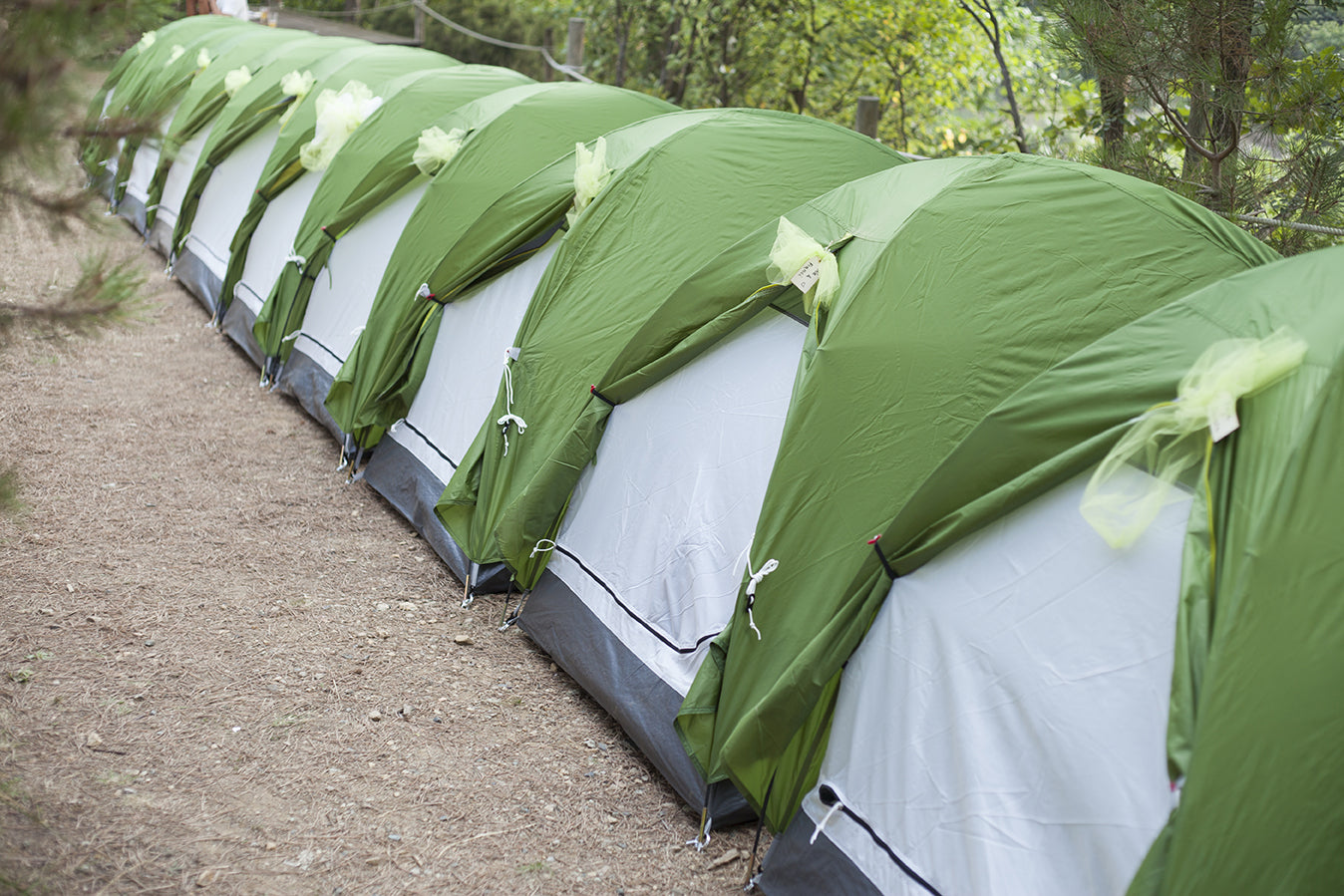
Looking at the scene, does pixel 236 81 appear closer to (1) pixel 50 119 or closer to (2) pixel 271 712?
(2) pixel 271 712

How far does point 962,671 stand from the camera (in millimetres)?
2414

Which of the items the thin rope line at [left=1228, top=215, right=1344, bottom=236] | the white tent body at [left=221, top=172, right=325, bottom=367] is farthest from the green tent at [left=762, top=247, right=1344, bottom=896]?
the white tent body at [left=221, top=172, right=325, bottom=367]

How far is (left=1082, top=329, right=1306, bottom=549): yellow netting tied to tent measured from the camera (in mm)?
2064

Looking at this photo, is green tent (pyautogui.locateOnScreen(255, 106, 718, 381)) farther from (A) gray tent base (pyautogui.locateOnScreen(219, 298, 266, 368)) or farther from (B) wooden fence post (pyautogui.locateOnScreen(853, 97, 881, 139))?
(A) gray tent base (pyautogui.locateOnScreen(219, 298, 266, 368))

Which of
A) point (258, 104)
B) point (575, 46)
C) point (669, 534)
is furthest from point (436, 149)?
point (575, 46)

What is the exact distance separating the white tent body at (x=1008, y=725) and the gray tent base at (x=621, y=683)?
0.99ft

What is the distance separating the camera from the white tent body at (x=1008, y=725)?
2090 millimetres

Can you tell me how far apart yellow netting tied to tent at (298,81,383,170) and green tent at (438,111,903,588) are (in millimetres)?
2443

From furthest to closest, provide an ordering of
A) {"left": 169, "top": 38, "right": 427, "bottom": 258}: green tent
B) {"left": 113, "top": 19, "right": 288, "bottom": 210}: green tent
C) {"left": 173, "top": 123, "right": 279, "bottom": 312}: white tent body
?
{"left": 113, "top": 19, "right": 288, "bottom": 210}: green tent < {"left": 173, "top": 123, "right": 279, "bottom": 312}: white tent body < {"left": 169, "top": 38, "right": 427, "bottom": 258}: green tent

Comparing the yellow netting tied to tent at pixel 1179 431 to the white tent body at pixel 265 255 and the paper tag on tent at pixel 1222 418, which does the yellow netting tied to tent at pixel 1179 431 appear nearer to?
the paper tag on tent at pixel 1222 418

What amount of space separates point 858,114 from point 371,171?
97.0 inches

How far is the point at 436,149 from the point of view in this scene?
5.08 m

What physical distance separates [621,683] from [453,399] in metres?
1.67

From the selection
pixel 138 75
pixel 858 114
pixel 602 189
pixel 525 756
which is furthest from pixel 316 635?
pixel 138 75
